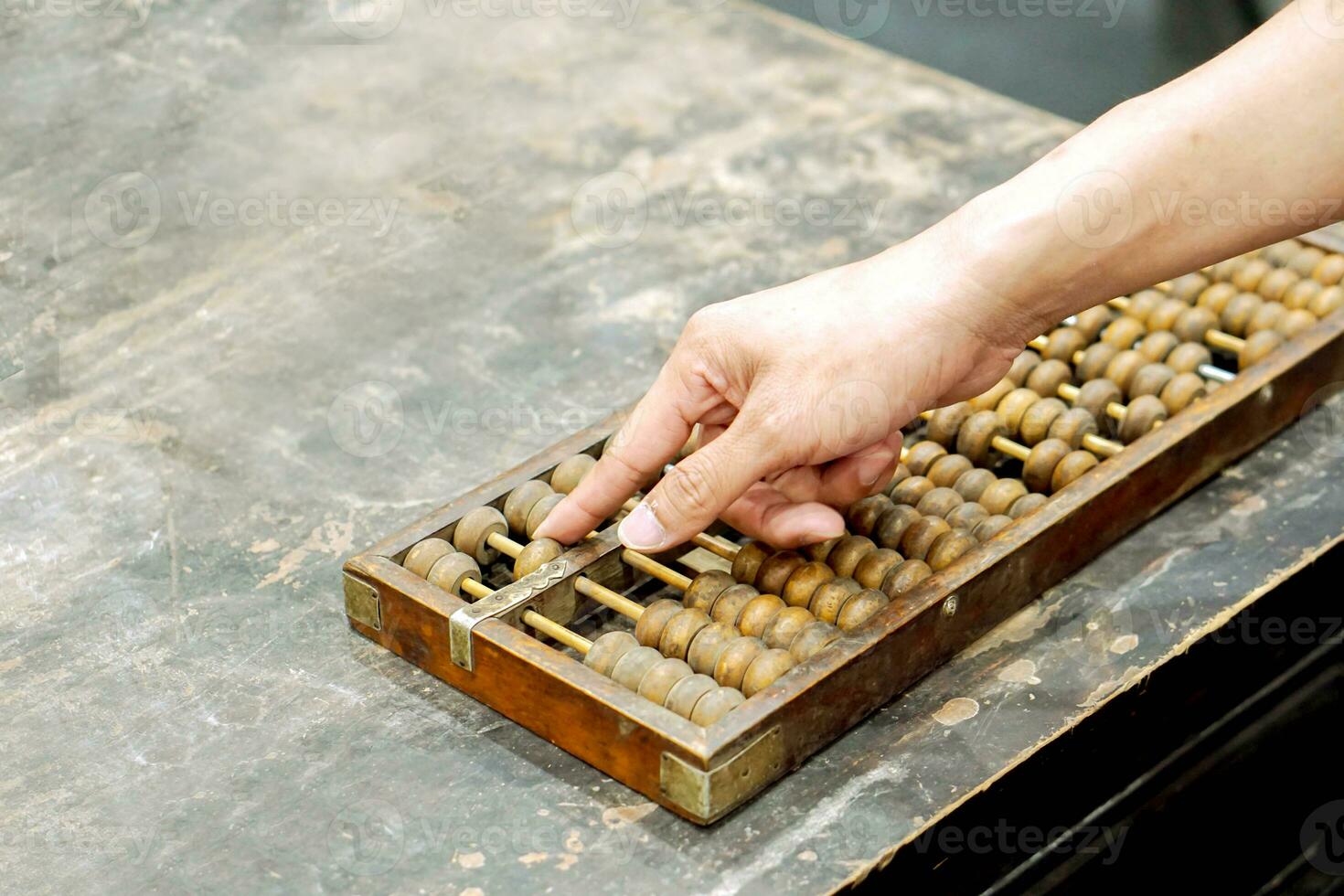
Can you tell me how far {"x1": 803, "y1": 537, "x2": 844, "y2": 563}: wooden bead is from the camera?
2.26 metres

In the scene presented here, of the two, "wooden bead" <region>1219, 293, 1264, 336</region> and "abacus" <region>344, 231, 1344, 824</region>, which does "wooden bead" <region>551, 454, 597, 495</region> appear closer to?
"abacus" <region>344, 231, 1344, 824</region>

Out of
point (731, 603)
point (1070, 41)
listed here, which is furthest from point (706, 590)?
point (1070, 41)

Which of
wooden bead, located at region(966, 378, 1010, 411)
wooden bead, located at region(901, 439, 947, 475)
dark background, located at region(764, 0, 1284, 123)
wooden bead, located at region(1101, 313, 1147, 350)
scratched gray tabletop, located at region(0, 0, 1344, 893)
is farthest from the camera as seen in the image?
dark background, located at region(764, 0, 1284, 123)

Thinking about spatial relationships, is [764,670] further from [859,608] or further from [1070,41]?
[1070,41]

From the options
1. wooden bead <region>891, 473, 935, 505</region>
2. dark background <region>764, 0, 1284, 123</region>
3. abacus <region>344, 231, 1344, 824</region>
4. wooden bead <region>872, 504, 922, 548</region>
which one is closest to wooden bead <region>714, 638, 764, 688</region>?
abacus <region>344, 231, 1344, 824</region>

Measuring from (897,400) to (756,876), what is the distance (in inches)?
26.4

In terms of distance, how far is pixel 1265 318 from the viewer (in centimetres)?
278

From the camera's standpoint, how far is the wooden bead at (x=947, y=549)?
2.21 m

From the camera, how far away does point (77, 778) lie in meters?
1.96

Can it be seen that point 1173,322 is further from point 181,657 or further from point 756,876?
point 181,657

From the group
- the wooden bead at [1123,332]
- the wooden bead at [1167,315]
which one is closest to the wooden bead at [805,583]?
the wooden bead at [1123,332]

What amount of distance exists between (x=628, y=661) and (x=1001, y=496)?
0.65 m

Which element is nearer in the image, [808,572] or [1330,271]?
[808,572]

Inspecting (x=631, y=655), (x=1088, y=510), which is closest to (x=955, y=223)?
(x=1088, y=510)
